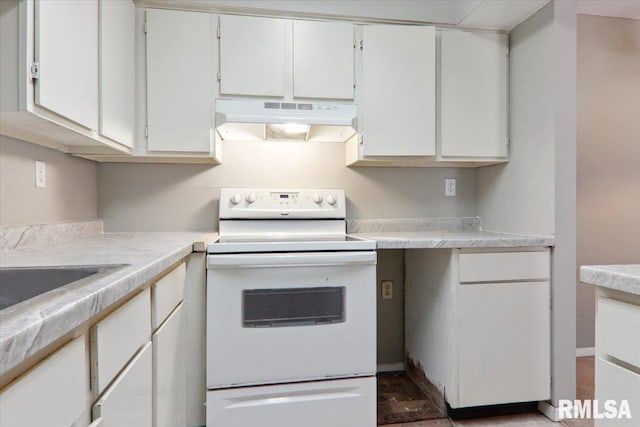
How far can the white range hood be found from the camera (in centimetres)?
174

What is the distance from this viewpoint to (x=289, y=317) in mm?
1556

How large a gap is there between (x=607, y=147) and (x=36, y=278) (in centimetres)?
325

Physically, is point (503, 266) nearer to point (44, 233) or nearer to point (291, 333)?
point (291, 333)

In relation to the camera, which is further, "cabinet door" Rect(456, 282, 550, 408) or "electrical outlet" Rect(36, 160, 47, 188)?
"cabinet door" Rect(456, 282, 550, 408)

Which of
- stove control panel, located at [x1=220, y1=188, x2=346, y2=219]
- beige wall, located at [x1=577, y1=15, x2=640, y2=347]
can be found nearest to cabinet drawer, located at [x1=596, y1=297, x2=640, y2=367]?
stove control panel, located at [x1=220, y1=188, x2=346, y2=219]

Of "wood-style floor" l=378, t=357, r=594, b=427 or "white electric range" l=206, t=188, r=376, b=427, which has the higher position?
"white electric range" l=206, t=188, r=376, b=427

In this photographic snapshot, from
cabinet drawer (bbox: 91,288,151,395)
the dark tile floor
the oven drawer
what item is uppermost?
cabinet drawer (bbox: 91,288,151,395)

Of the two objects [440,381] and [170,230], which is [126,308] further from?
[440,381]

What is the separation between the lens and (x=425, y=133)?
6.62 ft

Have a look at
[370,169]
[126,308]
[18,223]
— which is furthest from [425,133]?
[18,223]

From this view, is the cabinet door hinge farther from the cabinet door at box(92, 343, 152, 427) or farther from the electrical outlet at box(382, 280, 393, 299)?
the electrical outlet at box(382, 280, 393, 299)

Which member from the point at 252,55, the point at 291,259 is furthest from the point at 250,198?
the point at 252,55

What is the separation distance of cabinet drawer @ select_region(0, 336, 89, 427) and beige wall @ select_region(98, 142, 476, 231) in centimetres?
151

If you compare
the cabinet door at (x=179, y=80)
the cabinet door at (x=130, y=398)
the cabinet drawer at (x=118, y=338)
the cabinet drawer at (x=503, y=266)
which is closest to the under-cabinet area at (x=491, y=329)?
the cabinet drawer at (x=503, y=266)
